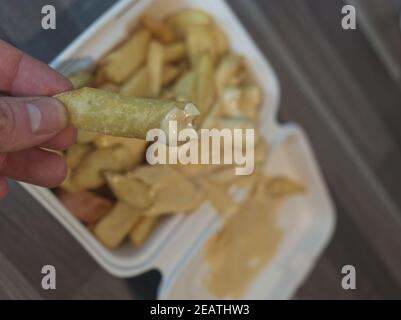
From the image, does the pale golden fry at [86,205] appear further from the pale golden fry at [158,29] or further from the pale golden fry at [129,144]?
the pale golden fry at [158,29]

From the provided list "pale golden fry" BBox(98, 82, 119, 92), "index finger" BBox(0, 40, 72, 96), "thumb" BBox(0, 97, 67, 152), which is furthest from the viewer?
"pale golden fry" BBox(98, 82, 119, 92)

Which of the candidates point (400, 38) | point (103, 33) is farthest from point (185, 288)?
point (400, 38)

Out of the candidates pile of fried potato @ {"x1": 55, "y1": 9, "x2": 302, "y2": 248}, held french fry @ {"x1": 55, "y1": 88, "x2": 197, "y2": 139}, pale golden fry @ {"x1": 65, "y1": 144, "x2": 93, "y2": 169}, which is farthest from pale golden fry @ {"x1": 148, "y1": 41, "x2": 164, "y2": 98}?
held french fry @ {"x1": 55, "y1": 88, "x2": 197, "y2": 139}

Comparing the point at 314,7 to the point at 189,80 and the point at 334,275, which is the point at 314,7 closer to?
the point at 189,80

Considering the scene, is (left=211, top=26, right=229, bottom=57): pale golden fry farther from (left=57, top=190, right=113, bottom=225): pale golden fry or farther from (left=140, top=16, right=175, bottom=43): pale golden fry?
(left=57, top=190, right=113, bottom=225): pale golden fry

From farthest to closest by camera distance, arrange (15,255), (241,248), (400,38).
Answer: (400,38) → (241,248) → (15,255)

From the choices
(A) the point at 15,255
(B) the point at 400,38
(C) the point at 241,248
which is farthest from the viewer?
(B) the point at 400,38

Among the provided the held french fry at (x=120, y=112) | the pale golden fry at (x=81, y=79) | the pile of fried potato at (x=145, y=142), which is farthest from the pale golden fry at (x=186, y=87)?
the held french fry at (x=120, y=112)
